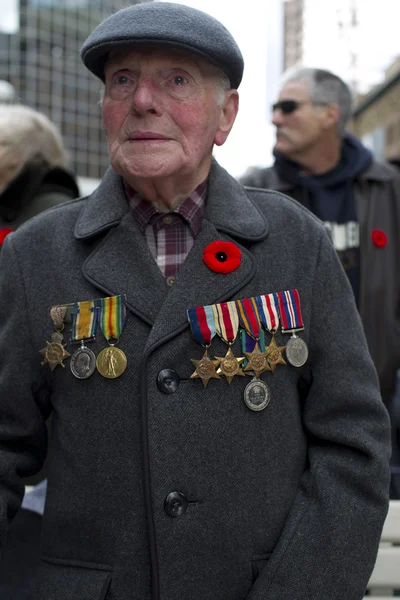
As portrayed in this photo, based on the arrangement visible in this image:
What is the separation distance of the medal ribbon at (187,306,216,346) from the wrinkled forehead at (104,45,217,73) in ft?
1.89

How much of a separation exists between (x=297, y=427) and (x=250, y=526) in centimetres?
26

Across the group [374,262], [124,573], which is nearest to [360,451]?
[124,573]

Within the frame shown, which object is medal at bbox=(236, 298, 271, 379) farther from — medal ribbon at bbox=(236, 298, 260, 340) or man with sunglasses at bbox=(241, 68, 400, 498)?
man with sunglasses at bbox=(241, 68, 400, 498)

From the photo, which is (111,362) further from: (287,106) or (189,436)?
(287,106)

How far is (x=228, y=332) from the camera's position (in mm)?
1722

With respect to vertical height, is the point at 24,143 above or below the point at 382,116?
below

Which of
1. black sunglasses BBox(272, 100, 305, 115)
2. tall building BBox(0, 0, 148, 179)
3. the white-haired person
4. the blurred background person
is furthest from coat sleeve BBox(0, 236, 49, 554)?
tall building BBox(0, 0, 148, 179)

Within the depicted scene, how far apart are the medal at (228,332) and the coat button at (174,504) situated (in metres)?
0.28

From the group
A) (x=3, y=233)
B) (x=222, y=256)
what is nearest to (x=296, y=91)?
(x=3, y=233)

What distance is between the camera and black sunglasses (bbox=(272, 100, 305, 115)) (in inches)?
155

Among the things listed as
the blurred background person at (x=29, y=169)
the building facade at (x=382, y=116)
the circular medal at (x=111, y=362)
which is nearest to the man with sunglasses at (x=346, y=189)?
the blurred background person at (x=29, y=169)

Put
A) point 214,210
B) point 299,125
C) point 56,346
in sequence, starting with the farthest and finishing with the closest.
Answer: point 299,125 < point 214,210 < point 56,346

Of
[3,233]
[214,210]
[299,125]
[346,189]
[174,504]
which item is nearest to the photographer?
[174,504]

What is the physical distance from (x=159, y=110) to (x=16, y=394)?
75 centimetres
